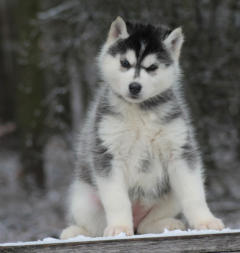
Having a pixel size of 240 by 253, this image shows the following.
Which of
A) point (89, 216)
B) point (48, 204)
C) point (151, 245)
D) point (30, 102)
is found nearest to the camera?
point (151, 245)

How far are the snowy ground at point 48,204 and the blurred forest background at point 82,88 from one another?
2 cm

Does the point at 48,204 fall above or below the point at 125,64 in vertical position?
below

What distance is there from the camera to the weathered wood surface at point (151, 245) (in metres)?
4.02

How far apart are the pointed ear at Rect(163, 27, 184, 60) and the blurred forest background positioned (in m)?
3.35

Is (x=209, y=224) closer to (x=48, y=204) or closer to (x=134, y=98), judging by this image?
(x=134, y=98)

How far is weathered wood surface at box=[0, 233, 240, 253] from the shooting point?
4.02m

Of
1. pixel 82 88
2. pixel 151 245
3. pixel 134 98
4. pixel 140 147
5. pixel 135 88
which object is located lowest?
pixel 82 88

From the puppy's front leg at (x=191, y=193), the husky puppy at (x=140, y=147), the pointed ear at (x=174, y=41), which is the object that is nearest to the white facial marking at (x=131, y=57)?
the husky puppy at (x=140, y=147)

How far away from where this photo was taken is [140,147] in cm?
492

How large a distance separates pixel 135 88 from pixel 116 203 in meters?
Result: 1.04

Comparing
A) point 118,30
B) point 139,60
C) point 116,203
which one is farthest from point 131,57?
point 116,203

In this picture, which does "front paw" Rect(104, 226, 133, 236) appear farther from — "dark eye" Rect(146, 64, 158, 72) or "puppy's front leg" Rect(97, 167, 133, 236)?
"dark eye" Rect(146, 64, 158, 72)

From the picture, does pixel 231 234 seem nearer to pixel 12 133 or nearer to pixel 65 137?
pixel 65 137

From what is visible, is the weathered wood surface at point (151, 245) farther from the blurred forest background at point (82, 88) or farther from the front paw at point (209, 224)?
the blurred forest background at point (82, 88)
